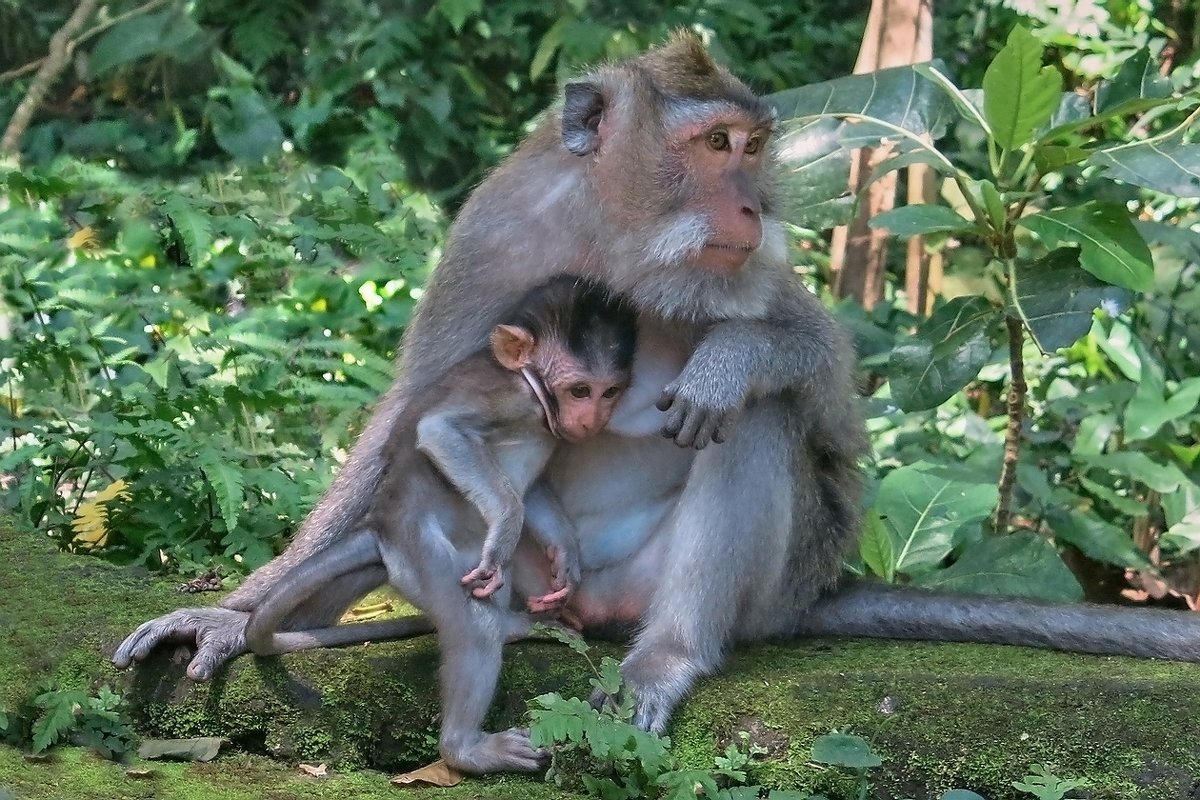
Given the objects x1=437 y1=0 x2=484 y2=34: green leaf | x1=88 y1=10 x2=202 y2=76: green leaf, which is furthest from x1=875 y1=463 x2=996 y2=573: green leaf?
x1=88 y1=10 x2=202 y2=76: green leaf

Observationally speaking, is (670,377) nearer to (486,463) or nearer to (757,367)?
(757,367)

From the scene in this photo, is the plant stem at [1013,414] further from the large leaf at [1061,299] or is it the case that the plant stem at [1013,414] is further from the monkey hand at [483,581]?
the monkey hand at [483,581]

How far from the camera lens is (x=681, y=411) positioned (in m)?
3.56

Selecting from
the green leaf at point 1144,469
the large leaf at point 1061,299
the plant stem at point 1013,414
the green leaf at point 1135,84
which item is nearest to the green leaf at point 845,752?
the large leaf at point 1061,299

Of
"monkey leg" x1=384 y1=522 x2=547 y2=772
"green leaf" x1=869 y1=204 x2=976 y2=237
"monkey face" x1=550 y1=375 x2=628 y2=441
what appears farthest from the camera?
"green leaf" x1=869 y1=204 x2=976 y2=237

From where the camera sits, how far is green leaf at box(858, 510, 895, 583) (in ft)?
15.6

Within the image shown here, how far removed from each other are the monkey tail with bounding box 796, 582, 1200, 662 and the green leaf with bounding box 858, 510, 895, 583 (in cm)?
74

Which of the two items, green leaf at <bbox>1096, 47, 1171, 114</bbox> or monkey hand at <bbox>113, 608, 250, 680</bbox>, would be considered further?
A: green leaf at <bbox>1096, 47, 1171, 114</bbox>

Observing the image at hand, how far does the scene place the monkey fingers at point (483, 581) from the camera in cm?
339

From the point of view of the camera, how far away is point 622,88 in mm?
3947

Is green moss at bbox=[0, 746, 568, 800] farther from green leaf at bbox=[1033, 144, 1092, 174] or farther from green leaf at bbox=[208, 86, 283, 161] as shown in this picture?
green leaf at bbox=[208, 86, 283, 161]

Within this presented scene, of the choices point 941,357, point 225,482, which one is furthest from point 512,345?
point 941,357

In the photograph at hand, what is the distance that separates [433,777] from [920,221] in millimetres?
2503

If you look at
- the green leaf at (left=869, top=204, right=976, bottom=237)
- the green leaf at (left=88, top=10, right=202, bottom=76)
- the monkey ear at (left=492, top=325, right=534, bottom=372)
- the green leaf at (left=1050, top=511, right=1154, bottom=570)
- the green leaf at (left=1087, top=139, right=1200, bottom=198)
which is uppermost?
the green leaf at (left=88, top=10, right=202, bottom=76)
